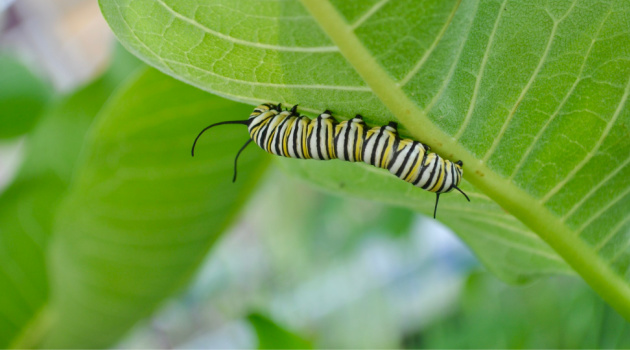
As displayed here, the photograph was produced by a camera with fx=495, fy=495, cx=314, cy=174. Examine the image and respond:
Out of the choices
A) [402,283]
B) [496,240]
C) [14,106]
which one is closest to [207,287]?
[402,283]

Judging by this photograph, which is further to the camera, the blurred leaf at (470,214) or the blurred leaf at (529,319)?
the blurred leaf at (529,319)

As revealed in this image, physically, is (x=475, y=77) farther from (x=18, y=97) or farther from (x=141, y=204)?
(x=18, y=97)

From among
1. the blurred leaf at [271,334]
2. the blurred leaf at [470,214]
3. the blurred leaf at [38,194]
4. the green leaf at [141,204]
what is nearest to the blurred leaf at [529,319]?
the blurred leaf at [470,214]

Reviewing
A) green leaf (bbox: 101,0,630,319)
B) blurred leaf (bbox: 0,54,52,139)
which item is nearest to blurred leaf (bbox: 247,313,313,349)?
green leaf (bbox: 101,0,630,319)

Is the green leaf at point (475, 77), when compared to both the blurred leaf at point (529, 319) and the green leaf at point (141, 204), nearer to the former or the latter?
the green leaf at point (141, 204)

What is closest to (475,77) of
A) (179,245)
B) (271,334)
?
(271,334)
